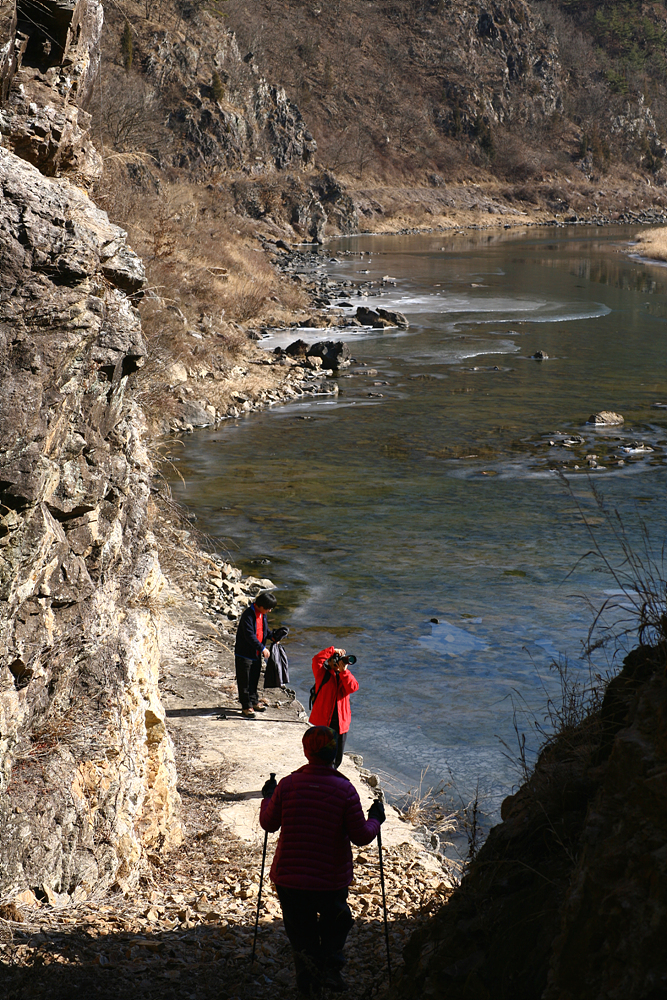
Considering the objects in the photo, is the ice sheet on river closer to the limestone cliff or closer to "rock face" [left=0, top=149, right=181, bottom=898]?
the limestone cliff

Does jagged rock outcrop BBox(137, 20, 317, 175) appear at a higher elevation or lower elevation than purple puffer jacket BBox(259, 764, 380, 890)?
higher

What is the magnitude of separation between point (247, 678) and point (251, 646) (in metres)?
0.42

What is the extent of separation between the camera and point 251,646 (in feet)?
33.2

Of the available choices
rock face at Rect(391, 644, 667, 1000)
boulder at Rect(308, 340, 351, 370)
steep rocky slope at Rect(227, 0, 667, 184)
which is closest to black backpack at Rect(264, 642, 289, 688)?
rock face at Rect(391, 644, 667, 1000)

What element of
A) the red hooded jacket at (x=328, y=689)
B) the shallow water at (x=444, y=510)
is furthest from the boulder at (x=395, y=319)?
the red hooded jacket at (x=328, y=689)

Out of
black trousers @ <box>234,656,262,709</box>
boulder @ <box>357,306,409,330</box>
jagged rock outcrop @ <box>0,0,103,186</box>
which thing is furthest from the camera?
boulder @ <box>357,306,409,330</box>

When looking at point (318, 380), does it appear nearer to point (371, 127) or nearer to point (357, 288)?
point (357, 288)

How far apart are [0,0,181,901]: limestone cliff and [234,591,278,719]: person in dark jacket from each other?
2.05 metres

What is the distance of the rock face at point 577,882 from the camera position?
3182 mm

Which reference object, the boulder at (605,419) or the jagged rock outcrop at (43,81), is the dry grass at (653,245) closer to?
the boulder at (605,419)

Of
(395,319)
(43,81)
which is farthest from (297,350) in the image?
(43,81)

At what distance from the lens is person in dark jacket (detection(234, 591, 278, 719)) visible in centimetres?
1011

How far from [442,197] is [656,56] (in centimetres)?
6590

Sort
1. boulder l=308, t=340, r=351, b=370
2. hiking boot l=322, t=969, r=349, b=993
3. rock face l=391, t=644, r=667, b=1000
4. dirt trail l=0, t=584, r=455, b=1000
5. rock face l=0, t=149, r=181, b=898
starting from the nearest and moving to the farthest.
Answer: rock face l=391, t=644, r=667, b=1000 < hiking boot l=322, t=969, r=349, b=993 < dirt trail l=0, t=584, r=455, b=1000 < rock face l=0, t=149, r=181, b=898 < boulder l=308, t=340, r=351, b=370
